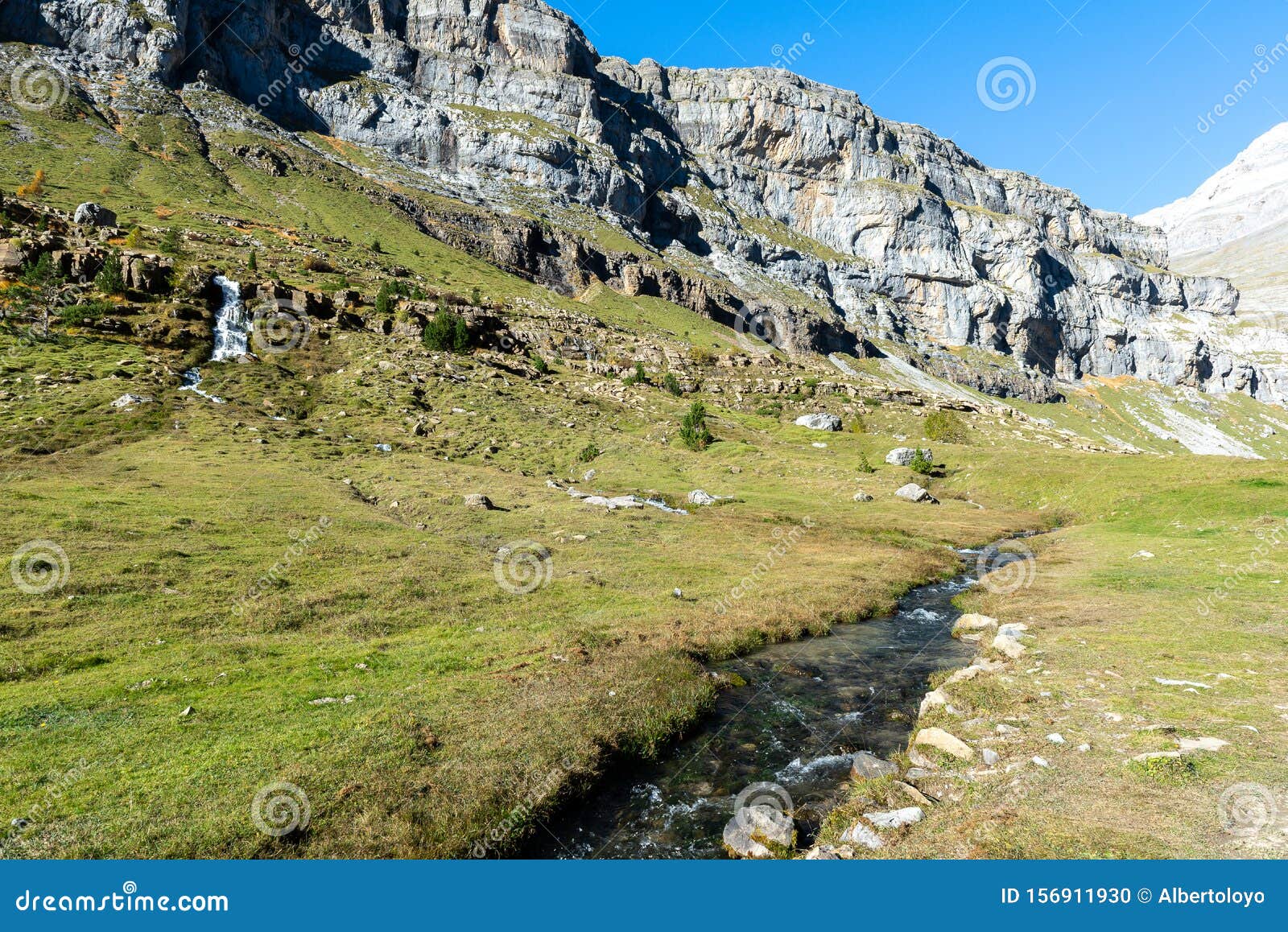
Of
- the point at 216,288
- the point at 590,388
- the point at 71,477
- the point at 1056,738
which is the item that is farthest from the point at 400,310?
the point at 1056,738

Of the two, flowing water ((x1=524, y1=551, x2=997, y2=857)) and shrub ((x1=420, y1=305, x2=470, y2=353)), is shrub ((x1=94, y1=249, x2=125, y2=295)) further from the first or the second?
flowing water ((x1=524, y1=551, x2=997, y2=857))

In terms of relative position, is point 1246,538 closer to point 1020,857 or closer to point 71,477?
point 1020,857

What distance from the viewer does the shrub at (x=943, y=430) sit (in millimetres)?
90062

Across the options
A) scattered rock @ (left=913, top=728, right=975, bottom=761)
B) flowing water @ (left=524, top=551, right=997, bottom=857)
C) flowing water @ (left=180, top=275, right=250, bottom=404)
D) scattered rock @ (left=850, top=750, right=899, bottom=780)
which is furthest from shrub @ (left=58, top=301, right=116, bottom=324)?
scattered rock @ (left=913, top=728, right=975, bottom=761)

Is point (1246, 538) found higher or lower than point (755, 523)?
higher

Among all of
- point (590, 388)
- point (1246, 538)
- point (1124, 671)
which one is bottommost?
point (1124, 671)

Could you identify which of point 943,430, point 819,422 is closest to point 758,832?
point 819,422

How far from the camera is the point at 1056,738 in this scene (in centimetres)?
1315

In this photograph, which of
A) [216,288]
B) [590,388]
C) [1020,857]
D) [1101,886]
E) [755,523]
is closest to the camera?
[1101,886]

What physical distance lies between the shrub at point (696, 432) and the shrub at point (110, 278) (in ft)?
241

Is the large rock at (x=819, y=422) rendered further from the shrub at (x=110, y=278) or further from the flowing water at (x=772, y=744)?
the shrub at (x=110, y=278)

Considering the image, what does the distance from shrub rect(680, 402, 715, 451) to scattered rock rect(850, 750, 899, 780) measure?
199ft

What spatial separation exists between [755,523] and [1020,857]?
38.0 metres

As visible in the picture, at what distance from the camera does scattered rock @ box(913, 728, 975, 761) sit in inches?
535
